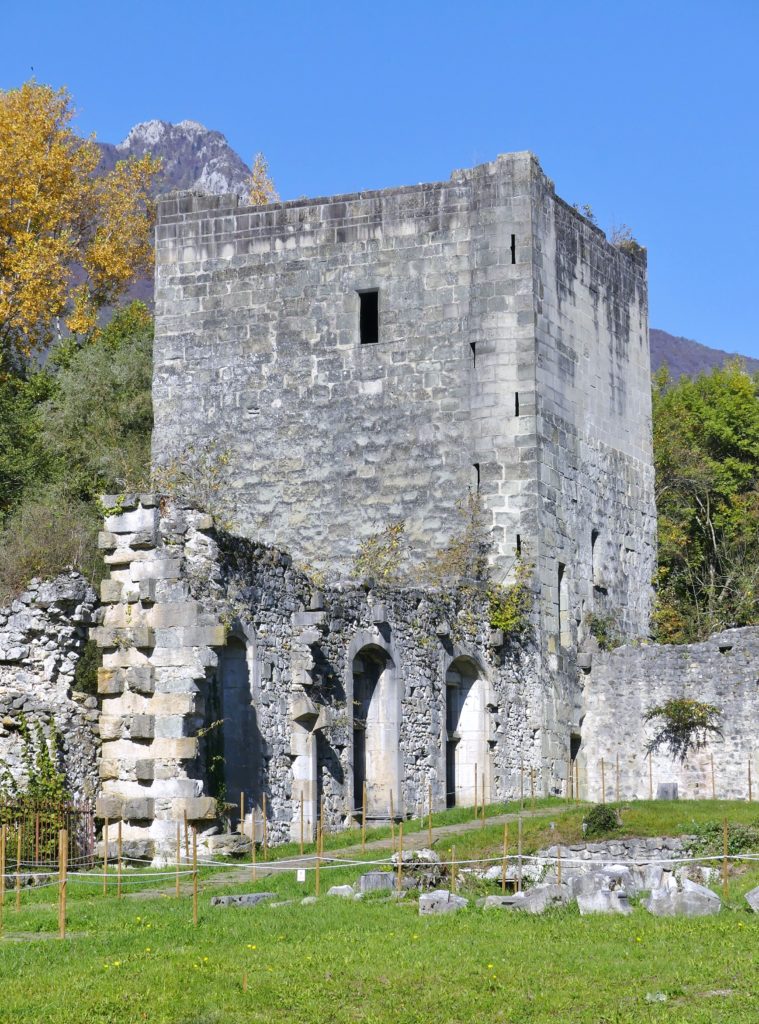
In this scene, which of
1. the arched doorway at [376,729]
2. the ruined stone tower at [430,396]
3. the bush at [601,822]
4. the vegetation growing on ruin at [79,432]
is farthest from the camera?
the vegetation growing on ruin at [79,432]

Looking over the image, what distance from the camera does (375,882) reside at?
18594 mm

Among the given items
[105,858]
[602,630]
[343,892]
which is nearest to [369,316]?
[602,630]

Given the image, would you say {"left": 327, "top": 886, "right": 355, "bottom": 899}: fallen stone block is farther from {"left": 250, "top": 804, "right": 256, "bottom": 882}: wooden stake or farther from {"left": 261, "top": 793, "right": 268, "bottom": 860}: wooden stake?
{"left": 261, "top": 793, "right": 268, "bottom": 860}: wooden stake

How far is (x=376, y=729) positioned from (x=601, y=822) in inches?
198

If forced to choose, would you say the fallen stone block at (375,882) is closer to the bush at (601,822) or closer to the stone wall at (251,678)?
the stone wall at (251,678)

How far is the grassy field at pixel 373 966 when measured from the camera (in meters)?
13.2

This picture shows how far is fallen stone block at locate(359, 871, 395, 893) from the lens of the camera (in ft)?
60.8

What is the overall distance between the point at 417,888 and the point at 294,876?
7.92 feet

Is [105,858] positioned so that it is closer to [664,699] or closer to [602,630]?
[664,699]

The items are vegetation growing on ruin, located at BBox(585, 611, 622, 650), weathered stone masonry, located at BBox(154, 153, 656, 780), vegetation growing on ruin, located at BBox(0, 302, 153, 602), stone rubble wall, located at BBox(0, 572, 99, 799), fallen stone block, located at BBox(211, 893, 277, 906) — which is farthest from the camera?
vegetation growing on ruin, located at BBox(0, 302, 153, 602)

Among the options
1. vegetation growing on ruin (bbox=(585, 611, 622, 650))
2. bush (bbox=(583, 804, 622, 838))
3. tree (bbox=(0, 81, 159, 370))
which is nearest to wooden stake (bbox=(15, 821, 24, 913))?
bush (bbox=(583, 804, 622, 838))

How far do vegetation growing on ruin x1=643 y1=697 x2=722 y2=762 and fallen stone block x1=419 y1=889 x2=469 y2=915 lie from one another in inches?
576

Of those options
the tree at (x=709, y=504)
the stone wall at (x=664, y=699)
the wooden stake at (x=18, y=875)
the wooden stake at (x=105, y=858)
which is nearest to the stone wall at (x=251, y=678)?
the wooden stake at (x=105, y=858)

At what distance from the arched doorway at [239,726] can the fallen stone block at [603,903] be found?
8.37 meters
